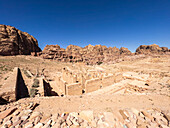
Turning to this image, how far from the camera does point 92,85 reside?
31.6 feet

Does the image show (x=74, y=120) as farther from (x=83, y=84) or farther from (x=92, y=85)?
(x=83, y=84)

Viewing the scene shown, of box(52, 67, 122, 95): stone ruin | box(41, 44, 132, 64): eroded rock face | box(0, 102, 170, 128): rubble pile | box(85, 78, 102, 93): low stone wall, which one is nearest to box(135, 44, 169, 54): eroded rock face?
box(41, 44, 132, 64): eroded rock face

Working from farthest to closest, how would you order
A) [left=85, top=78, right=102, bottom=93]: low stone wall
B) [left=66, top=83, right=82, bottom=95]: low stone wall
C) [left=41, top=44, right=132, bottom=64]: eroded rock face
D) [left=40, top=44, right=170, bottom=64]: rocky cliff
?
[left=41, top=44, right=132, bottom=64]: eroded rock face < [left=40, top=44, right=170, bottom=64]: rocky cliff < [left=85, top=78, right=102, bottom=93]: low stone wall < [left=66, top=83, right=82, bottom=95]: low stone wall

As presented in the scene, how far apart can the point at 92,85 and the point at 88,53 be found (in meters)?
68.8

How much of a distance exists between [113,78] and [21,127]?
464 inches

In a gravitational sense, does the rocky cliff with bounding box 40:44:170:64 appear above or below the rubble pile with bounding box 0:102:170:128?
above

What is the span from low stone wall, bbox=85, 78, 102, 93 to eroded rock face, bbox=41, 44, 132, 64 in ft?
143

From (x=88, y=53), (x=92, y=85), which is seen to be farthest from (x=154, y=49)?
(x=92, y=85)

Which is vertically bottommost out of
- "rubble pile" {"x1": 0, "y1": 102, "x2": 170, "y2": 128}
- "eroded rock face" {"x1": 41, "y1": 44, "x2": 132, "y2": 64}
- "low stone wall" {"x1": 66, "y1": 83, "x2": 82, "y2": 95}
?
"low stone wall" {"x1": 66, "y1": 83, "x2": 82, "y2": 95}

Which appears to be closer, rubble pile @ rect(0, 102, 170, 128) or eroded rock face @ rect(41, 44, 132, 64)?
rubble pile @ rect(0, 102, 170, 128)

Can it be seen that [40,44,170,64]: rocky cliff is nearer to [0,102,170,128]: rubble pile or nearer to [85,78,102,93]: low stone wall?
[85,78,102,93]: low stone wall

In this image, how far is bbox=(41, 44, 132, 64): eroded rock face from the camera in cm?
5171

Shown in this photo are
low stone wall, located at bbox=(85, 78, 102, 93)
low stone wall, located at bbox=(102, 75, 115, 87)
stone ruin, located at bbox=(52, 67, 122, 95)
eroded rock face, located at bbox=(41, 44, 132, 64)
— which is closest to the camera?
stone ruin, located at bbox=(52, 67, 122, 95)

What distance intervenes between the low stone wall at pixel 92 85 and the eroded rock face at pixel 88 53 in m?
43.5
